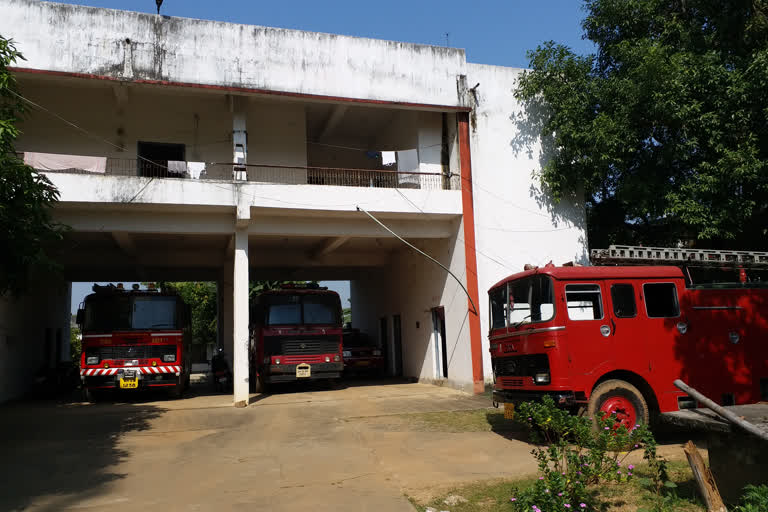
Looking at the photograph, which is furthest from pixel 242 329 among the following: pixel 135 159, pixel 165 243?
pixel 165 243

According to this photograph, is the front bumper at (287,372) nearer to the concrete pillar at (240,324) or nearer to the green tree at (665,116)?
the concrete pillar at (240,324)

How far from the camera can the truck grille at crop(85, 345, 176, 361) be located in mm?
13430

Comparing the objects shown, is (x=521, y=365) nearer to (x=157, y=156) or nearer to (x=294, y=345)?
(x=294, y=345)

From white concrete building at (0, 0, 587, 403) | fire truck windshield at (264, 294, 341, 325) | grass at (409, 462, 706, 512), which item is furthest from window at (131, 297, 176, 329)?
grass at (409, 462, 706, 512)

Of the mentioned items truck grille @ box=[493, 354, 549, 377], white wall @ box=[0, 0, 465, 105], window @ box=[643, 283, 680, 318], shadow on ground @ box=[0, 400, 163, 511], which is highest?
white wall @ box=[0, 0, 465, 105]

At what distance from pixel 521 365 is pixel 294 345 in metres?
7.94

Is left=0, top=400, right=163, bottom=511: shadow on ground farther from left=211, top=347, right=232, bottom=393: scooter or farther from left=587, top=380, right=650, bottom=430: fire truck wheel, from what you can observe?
left=587, top=380, right=650, bottom=430: fire truck wheel

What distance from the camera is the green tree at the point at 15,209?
7590 mm

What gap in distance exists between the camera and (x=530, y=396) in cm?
Answer: 793

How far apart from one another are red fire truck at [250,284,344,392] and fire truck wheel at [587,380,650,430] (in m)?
8.54

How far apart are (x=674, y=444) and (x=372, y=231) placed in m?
8.95

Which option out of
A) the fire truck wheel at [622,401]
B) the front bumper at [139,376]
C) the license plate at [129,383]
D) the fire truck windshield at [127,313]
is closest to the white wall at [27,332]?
the fire truck windshield at [127,313]

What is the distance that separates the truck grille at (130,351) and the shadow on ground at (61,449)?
1149 millimetres

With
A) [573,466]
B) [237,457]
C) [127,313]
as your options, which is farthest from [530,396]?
[127,313]
